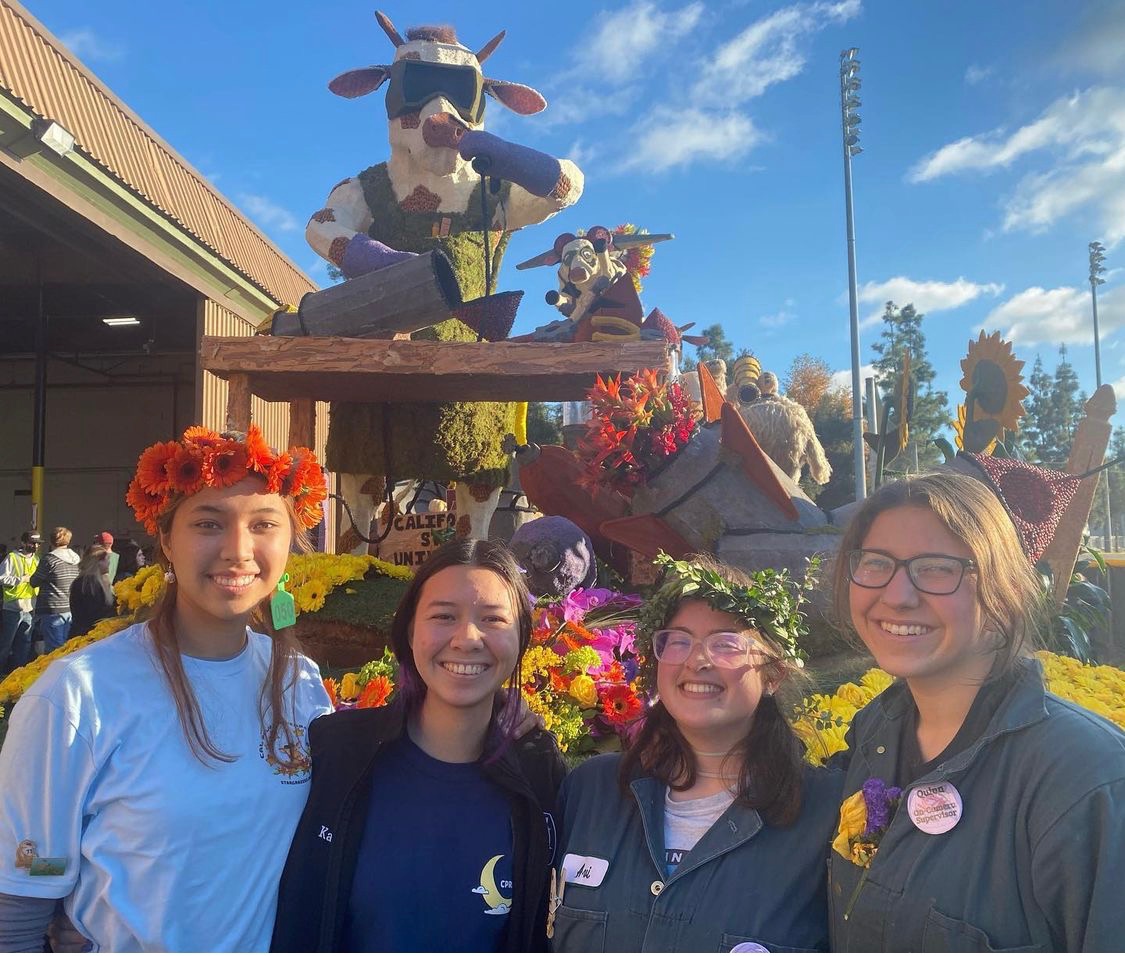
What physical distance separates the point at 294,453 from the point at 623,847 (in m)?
1.10

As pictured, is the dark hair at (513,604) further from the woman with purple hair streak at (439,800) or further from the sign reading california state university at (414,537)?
the sign reading california state university at (414,537)

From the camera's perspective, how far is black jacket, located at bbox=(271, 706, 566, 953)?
1.50 m

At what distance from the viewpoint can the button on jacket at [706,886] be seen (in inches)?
53.7

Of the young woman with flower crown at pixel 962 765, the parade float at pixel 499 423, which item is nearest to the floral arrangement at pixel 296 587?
the parade float at pixel 499 423

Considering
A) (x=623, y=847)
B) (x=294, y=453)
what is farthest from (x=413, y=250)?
(x=623, y=847)

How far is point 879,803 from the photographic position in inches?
51.9

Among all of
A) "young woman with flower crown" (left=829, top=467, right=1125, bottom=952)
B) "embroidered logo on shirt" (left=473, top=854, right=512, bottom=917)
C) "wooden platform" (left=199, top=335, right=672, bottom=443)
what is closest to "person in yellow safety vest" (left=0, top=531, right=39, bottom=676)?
"wooden platform" (left=199, top=335, right=672, bottom=443)

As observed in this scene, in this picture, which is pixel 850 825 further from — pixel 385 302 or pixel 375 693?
pixel 385 302

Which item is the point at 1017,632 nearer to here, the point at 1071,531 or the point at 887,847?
the point at 887,847

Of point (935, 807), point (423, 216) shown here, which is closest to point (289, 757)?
point (935, 807)

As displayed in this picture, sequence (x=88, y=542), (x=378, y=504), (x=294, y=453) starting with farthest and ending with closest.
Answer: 1. (x=88, y=542)
2. (x=378, y=504)
3. (x=294, y=453)

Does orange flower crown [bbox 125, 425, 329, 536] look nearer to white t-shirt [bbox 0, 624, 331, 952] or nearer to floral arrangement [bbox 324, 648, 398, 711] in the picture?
white t-shirt [bbox 0, 624, 331, 952]

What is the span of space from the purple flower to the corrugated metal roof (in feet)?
28.8

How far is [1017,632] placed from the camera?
133 centimetres
